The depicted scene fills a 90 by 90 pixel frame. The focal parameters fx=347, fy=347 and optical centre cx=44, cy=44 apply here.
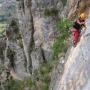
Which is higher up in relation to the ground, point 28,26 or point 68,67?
point 68,67

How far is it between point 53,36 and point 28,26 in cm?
536

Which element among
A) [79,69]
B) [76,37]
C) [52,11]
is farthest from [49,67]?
[79,69]

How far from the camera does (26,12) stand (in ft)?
107

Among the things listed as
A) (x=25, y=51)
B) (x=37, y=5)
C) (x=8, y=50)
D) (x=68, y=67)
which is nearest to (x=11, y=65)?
(x=8, y=50)

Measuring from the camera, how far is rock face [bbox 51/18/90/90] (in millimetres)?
11720

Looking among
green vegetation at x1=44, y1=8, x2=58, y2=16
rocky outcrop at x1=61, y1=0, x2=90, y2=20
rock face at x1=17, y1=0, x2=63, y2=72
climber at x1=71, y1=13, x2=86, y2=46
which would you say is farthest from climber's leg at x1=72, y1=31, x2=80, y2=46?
green vegetation at x1=44, y1=8, x2=58, y2=16

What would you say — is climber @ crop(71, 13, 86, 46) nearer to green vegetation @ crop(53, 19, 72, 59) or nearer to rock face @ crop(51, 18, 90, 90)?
rock face @ crop(51, 18, 90, 90)

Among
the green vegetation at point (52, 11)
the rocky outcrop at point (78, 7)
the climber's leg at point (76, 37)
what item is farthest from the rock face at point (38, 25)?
the climber's leg at point (76, 37)

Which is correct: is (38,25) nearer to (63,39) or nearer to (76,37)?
(63,39)

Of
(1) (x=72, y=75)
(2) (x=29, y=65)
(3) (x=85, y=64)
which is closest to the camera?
(3) (x=85, y=64)

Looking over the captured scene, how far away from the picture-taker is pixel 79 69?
12758mm

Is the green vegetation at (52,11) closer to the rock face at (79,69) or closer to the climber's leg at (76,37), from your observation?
the climber's leg at (76,37)

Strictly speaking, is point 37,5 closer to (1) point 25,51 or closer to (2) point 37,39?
A: (2) point 37,39

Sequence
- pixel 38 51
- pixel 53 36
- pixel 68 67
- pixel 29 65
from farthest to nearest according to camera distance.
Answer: pixel 29 65 < pixel 38 51 < pixel 53 36 < pixel 68 67
